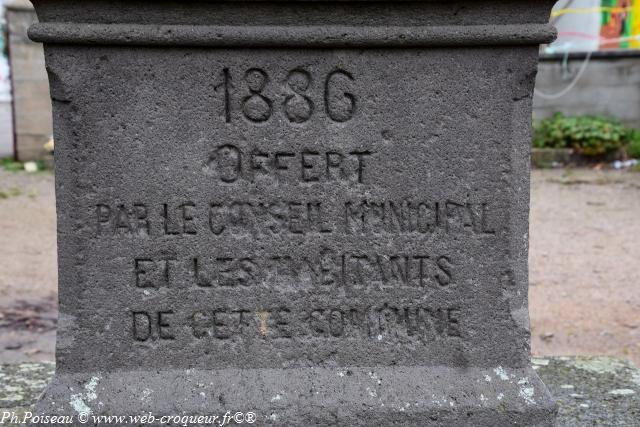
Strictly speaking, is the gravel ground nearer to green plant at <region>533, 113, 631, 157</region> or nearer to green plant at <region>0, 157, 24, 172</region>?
green plant at <region>0, 157, 24, 172</region>

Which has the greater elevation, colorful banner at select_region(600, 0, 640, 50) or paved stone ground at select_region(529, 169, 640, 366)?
colorful banner at select_region(600, 0, 640, 50)

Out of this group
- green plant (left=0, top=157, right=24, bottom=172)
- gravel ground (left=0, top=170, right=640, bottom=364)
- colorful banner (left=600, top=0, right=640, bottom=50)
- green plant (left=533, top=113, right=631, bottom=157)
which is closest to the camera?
gravel ground (left=0, top=170, right=640, bottom=364)

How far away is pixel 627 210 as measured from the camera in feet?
25.2

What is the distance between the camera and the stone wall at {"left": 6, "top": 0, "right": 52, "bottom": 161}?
10.1 meters

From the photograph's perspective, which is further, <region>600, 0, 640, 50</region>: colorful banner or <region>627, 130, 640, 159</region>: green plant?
<region>600, 0, 640, 50</region>: colorful banner

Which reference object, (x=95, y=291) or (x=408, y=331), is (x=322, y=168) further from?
(x=95, y=291)

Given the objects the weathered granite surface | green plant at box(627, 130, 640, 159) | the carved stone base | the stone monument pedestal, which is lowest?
green plant at box(627, 130, 640, 159)

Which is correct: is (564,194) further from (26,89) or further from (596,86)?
Result: (26,89)

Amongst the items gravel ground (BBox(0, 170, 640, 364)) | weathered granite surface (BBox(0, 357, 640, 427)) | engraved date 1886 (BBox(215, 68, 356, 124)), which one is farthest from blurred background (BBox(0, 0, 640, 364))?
engraved date 1886 (BBox(215, 68, 356, 124))

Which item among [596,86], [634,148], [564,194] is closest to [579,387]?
[564,194]

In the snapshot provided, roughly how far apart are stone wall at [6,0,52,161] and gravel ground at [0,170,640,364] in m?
0.93

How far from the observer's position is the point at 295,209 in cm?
224

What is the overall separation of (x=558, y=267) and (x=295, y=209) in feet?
13.8

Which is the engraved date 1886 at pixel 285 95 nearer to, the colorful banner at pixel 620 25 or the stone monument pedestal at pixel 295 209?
the stone monument pedestal at pixel 295 209
